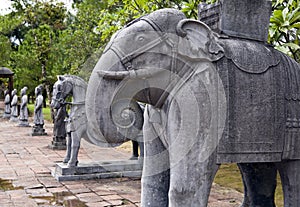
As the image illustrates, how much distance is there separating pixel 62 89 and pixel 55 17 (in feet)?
45.3

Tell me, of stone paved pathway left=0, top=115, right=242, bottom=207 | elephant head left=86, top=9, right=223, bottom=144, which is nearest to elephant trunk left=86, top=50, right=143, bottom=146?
elephant head left=86, top=9, right=223, bottom=144

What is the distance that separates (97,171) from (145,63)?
4545 millimetres

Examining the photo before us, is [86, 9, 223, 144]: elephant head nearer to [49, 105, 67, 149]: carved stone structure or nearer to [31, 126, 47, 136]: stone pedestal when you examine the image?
[49, 105, 67, 149]: carved stone structure

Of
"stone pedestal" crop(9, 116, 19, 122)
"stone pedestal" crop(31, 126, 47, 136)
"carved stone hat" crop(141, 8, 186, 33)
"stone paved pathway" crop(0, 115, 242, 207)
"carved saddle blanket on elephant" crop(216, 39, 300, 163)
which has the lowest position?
"stone paved pathway" crop(0, 115, 242, 207)

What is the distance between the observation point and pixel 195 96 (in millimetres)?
2283

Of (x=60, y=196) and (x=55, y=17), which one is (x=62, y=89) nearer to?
(x=60, y=196)

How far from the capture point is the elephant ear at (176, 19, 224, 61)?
2.32 metres

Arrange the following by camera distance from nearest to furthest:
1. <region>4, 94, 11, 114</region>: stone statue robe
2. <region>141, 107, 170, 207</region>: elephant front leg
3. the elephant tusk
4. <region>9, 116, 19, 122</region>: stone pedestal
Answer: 1. the elephant tusk
2. <region>141, 107, 170, 207</region>: elephant front leg
3. <region>9, 116, 19, 122</region>: stone pedestal
4. <region>4, 94, 11, 114</region>: stone statue robe

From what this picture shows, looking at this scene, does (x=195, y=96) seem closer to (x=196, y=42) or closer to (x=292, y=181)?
(x=196, y=42)

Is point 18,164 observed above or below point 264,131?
below

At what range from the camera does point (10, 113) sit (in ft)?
74.3

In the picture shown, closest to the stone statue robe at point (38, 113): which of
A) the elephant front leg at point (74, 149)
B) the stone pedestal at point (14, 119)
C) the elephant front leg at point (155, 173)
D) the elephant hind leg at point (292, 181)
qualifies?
the stone pedestal at point (14, 119)

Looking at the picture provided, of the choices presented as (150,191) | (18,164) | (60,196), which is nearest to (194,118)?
(150,191)

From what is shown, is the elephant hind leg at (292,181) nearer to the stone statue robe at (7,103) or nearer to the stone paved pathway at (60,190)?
the stone paved pathway at (60,190)
